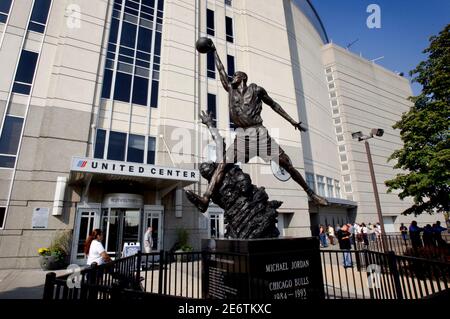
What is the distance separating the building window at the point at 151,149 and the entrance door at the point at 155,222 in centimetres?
294

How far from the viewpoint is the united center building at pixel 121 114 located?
12891mm

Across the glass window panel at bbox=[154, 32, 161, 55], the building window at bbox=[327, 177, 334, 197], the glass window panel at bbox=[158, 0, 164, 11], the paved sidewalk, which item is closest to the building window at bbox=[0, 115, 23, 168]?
the paved sidewalk

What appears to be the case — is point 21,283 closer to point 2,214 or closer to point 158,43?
point 2,214

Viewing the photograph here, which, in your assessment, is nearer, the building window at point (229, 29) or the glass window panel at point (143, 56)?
the glass window panel at point (143, 56)

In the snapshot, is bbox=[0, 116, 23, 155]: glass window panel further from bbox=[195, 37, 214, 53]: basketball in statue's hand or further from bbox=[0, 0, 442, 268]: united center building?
bbox=[195, 37, 214, 53]: basketball in statue's hand

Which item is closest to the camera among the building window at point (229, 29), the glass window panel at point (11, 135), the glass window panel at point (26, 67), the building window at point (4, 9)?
the glass window panel at point (11, 135)

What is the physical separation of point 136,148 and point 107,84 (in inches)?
179

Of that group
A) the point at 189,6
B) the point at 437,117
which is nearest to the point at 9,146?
the point at 189,6

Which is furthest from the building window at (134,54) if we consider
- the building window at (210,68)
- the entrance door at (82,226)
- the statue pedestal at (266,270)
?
the statue pedestal at (266,270)

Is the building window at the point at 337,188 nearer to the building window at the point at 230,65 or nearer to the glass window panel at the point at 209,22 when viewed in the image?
the building window at the point at 230,65

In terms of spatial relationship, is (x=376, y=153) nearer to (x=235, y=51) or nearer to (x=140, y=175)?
(x=235, y=51)

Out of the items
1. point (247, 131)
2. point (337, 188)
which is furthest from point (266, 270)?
point (337, 188)

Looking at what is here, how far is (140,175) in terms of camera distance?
41.4 feet

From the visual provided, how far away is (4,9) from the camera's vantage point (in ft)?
48.1
